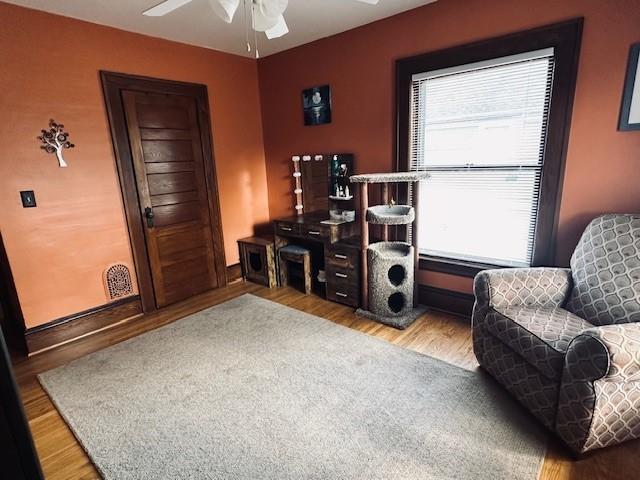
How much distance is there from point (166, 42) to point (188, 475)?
11.4ft

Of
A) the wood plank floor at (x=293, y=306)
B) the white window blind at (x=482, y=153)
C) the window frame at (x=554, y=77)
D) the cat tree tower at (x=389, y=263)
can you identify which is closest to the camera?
the wood plank floor at (x=293, y=306)

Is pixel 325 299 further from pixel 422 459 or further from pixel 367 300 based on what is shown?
pixel 422 459

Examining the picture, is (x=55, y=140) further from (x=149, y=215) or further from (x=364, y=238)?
(x=364, y=238)

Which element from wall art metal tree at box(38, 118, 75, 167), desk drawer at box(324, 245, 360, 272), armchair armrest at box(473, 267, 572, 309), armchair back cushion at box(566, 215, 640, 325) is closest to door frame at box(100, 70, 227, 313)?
wall art metal tree at box(38, 118, 75, 167)

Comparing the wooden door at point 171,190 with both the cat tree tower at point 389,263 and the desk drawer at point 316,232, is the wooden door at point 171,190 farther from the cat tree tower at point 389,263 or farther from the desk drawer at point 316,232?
the cat tree tower at point 389,263

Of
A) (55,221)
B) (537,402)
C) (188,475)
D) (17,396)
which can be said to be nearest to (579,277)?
(537,402)

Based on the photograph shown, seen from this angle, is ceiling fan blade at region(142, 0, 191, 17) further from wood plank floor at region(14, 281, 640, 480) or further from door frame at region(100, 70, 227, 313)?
wood plank floor at region(14, 281, 640, 480)

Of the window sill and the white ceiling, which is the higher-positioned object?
the white ceiling

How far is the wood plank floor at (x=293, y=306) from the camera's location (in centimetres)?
157

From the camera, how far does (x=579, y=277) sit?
2.07 meters

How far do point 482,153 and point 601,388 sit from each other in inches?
70.7

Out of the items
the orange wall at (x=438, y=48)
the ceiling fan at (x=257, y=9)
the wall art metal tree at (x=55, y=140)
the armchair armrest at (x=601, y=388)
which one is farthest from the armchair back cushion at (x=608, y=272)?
the wall art metal tree at (x=55, y=140)

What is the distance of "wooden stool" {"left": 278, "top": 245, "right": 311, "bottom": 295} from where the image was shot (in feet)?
11.9

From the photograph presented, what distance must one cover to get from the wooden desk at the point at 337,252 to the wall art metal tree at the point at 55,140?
6.53ft
